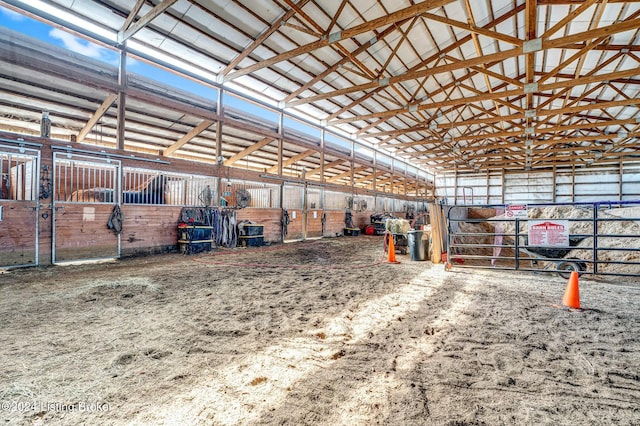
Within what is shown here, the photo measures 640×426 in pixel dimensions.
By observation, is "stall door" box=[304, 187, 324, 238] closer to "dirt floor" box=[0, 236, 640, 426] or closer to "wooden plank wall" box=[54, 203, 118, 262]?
"wooden plank wall" box=[54, 203, 118, 262]

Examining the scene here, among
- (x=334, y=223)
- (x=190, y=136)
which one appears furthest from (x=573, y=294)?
(x=190, y=136)

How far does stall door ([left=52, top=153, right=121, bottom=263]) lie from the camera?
5930 millimetres

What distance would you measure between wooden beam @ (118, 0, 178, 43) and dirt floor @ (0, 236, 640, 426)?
5.85 meters

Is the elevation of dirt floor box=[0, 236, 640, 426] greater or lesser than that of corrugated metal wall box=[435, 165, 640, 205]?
lesser

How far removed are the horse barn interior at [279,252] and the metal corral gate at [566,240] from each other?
51 mm

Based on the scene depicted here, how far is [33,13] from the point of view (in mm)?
5836

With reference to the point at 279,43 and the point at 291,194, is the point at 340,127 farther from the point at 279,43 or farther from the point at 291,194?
the point at 279,43

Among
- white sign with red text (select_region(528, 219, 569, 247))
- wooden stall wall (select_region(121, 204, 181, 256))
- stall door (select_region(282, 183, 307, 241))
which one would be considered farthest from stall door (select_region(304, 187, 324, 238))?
white sign with red text (select_region(528, 219, 569, 247))

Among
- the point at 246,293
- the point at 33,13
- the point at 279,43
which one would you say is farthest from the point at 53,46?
the point at 246,293

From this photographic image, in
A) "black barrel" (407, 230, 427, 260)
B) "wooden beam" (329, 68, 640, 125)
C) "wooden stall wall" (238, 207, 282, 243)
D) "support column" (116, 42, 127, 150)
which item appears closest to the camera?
"black barrel" (407, 230, 427, 260)

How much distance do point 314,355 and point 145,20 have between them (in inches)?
316

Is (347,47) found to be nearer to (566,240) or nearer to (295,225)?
(295,225)

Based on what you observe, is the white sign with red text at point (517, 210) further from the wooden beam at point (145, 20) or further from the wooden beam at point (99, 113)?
the wooden beam at point (99, 113)

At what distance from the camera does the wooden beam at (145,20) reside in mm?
6156
